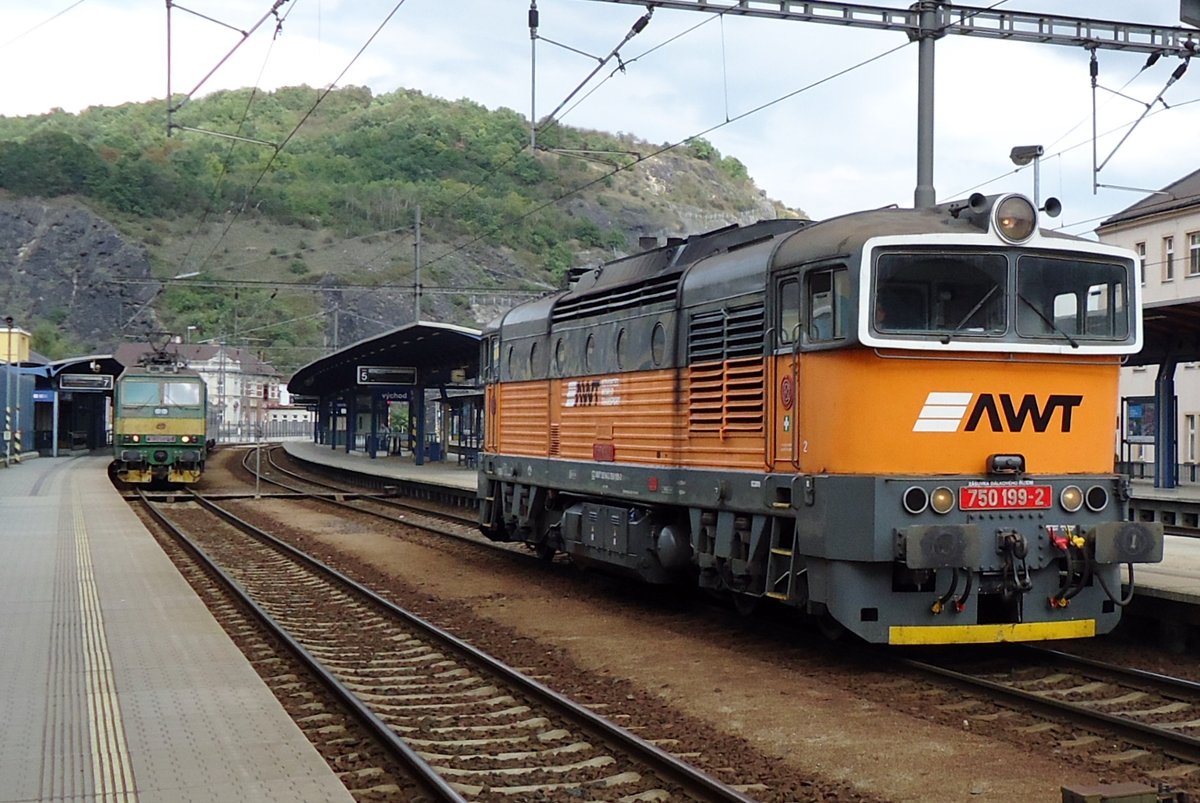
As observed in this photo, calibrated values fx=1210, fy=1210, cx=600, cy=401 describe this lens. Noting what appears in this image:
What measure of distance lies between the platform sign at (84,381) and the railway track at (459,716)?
40.7 meters

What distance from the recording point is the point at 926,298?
9.86 metres

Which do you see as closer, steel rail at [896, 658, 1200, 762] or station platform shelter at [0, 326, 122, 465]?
steel rail at [896, 658, 1200, 762]

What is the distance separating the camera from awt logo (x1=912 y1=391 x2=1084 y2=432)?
32.1 ft

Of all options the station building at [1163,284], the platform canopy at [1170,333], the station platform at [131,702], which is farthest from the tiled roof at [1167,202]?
the station platform at [131,702]

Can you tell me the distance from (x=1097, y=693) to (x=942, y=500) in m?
1.90

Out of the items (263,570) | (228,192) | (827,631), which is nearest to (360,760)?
(827,631)

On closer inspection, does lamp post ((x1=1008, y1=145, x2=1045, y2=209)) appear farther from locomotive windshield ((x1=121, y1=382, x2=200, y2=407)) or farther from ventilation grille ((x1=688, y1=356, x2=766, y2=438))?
locomotive windshield ((x1=121, y1=382, x2=200, y2=407))

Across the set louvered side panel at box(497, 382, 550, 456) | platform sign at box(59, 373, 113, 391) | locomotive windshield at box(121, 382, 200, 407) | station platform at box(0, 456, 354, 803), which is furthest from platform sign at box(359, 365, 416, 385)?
station platform at box(0, 456, 354, 803)

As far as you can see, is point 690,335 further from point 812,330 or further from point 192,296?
point 192,296

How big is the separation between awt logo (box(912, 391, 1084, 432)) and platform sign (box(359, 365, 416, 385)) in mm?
34143

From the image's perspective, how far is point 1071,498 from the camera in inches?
392

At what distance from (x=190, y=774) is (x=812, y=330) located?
5.93 meters

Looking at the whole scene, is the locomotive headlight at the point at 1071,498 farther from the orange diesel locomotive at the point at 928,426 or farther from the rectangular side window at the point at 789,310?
the rectangular side window at the point at 789,310

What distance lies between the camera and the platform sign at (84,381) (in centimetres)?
5241
